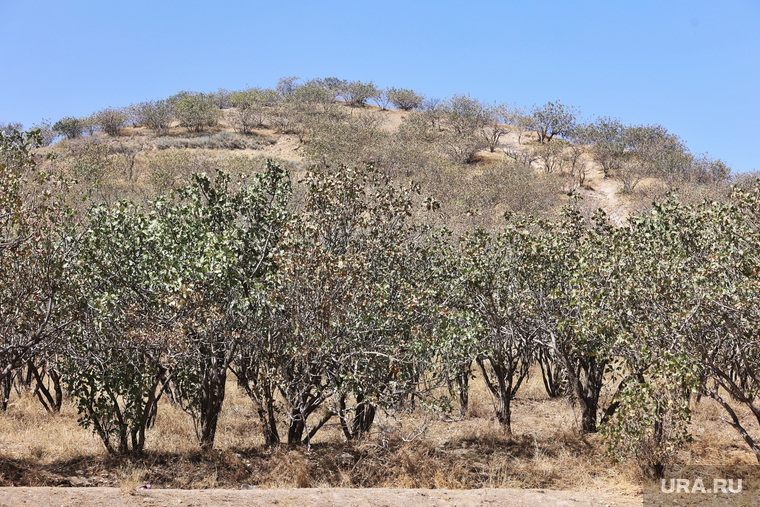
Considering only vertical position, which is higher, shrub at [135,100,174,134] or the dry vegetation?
shrub at [135,100,174,134]

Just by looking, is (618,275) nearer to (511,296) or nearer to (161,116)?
(511,296)

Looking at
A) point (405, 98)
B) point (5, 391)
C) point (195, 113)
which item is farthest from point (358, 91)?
point (5, 391)

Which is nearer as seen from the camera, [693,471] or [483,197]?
[693,471]

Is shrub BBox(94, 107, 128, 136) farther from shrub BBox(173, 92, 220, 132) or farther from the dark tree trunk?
the dark tree trunk

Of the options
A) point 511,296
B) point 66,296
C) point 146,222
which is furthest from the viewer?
point 511,296

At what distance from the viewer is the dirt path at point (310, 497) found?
930cm

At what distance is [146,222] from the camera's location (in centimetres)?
1086

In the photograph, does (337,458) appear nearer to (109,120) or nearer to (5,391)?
(5,391)

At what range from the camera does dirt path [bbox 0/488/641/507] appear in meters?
9.30

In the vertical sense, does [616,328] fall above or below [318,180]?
below

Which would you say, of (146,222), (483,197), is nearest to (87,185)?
(483,197)

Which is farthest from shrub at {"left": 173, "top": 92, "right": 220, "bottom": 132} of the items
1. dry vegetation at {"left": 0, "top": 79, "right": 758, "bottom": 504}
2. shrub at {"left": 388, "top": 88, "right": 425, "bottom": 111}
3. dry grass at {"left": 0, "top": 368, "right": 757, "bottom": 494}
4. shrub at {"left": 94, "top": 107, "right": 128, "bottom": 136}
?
dry grass at {"left": 0, "top": 368, "right": 757, "bottom": 494}

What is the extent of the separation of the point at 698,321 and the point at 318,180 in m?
7.16

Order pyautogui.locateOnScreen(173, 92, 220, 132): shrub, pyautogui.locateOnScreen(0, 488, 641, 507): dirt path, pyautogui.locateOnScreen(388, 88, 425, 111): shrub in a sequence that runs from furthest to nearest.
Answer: pyautogui.locateOnScreen(388, 88, 425, 111): shrub → pyautogui.locateOnScreen(173, 92, 220, 132): shrub → pyautogui.locateOnScreen(0, 488, 641, 507): dirt path
